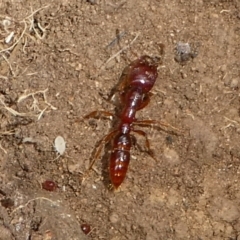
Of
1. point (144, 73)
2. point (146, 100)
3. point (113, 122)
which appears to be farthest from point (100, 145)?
point (144, 73)

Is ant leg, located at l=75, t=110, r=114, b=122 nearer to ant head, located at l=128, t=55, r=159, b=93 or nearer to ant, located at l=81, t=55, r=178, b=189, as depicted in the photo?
ant, located at l=81, t=55, r=178, b=189

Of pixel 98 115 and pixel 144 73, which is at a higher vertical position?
pixel 144 73

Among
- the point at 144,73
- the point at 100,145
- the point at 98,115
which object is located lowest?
the point at 100,145

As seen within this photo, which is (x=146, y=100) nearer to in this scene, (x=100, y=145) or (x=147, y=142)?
(x=147, y=142)

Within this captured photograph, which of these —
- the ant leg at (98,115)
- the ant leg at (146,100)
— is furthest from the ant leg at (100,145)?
the ant leg at (146,100)

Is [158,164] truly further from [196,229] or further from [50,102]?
[50,102]

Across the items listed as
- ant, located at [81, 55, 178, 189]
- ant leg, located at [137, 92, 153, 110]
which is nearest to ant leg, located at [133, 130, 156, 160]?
ant, located at [81, 55, 178, 189]

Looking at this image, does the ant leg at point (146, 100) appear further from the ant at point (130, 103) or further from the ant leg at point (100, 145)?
the ant leg at point (100, 145)
